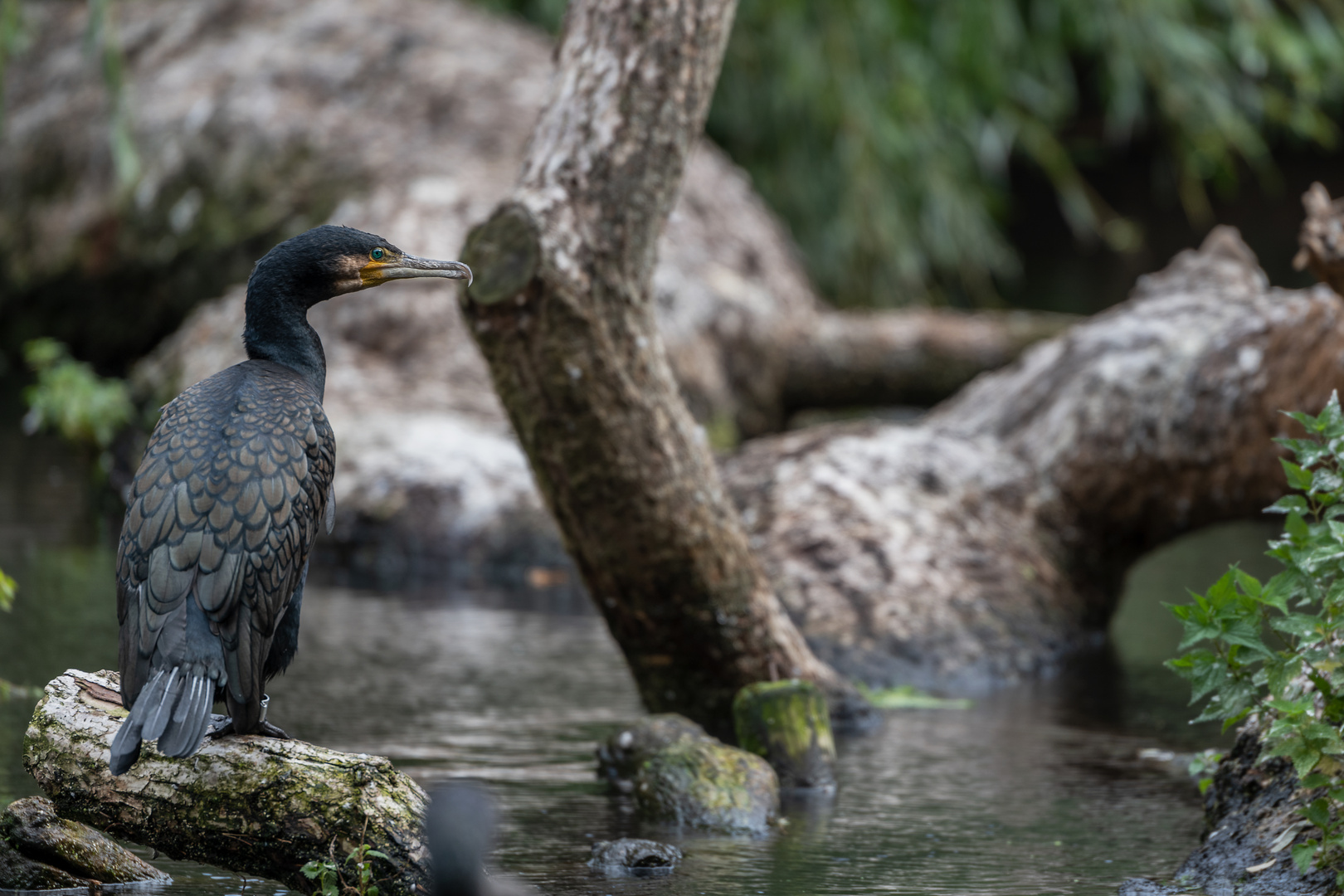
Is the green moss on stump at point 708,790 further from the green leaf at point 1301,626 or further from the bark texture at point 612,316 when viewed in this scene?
the green leaf at point 1301,626

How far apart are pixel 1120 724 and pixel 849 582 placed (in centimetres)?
120

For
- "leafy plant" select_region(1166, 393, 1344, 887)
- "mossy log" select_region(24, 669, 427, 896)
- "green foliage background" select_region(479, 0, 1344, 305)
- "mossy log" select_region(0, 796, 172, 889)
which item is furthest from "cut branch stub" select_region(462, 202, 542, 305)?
"green foliage background" select_region(479, 0, 1344, 305)

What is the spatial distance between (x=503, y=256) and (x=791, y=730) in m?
1.52

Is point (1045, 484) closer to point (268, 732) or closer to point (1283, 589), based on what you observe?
point (1283, 589)

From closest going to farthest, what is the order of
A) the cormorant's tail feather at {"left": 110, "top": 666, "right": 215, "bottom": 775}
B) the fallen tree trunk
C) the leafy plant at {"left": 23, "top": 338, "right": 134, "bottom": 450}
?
the cormorant's tail feather at {"left": 110, "top": 666, "right": 215, "bottom": 775} → the leafy plant at {"left": 23, "top": 338, "right": 134, "bottom": 450} → the fallen tree trunk

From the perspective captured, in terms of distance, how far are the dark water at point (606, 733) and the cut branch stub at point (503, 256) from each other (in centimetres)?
129

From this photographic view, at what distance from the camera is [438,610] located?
679 centimetres

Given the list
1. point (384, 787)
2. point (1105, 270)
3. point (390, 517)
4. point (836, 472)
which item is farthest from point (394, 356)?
point (1105, 270)

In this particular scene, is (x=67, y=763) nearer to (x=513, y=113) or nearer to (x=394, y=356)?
(x=394, y=356)

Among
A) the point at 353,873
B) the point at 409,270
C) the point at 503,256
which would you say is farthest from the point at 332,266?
the point at 353,873

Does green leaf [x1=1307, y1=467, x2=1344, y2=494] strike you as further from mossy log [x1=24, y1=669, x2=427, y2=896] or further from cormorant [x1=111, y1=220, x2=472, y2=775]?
cormorant [x1=111, y1=220, x2=472, y2=775]

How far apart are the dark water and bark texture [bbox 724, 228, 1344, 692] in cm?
37

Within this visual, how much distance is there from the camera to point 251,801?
309 centimetres

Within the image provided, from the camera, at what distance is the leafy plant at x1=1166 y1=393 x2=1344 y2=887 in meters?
3.09
